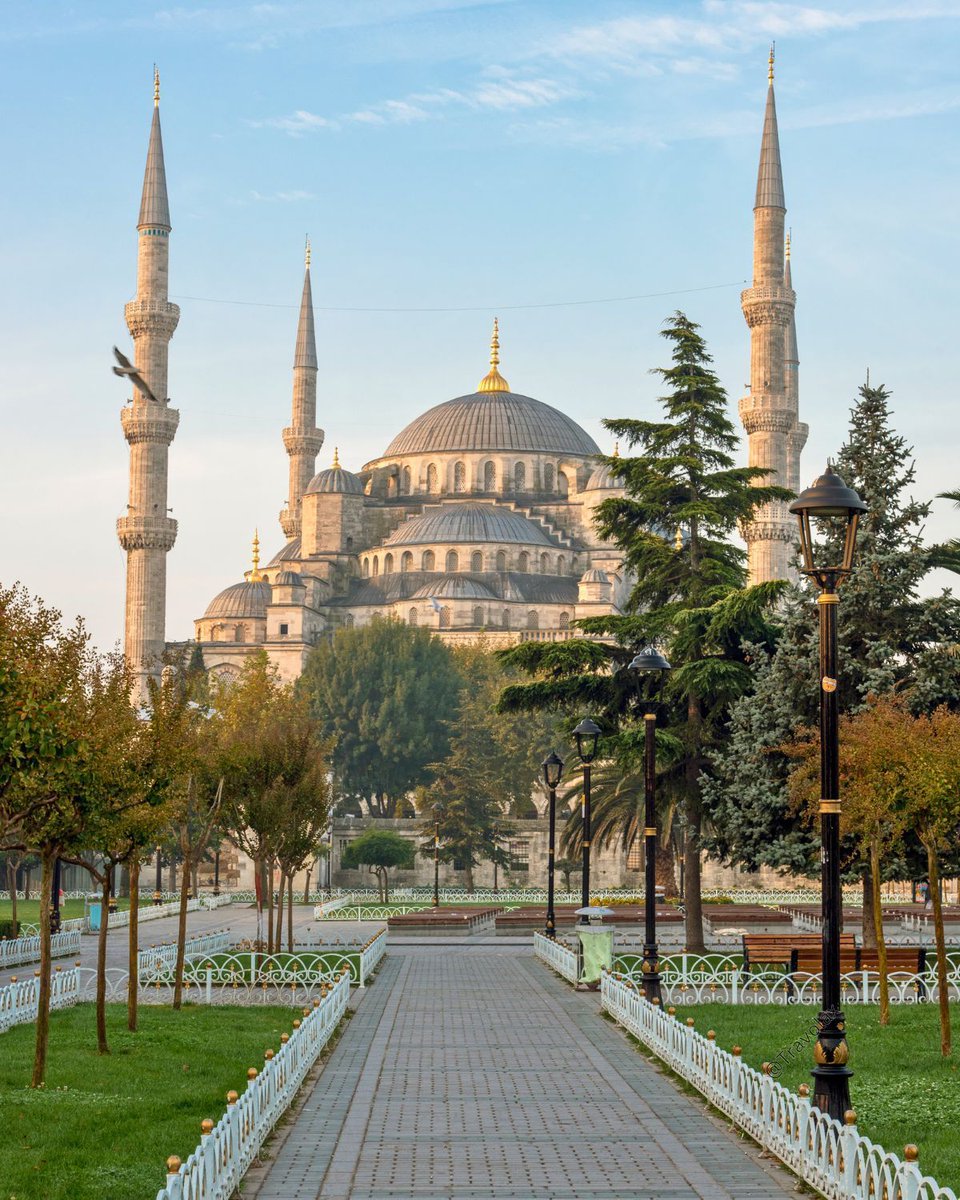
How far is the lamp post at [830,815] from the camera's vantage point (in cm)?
914

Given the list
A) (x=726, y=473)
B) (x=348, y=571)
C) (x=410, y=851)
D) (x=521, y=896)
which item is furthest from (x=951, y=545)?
(x=348, y=571)

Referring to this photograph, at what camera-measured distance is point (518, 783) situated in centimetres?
5869

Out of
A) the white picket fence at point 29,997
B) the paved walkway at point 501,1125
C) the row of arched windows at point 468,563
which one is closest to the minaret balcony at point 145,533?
the row of arched windows at point 468,563

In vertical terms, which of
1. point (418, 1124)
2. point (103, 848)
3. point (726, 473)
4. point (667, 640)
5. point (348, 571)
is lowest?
point (418, 1124)

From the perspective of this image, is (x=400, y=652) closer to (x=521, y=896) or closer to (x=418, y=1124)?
(x=521, y=896)

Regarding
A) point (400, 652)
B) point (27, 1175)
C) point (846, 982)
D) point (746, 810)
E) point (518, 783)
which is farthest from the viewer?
point (400, 652)

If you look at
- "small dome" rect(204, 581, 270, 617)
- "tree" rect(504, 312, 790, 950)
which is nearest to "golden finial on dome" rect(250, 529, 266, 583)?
"small dome" rect(204, 581, 270, 617)

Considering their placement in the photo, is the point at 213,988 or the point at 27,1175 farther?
the point at 213,988

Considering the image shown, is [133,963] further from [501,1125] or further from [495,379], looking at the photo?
[495,379]

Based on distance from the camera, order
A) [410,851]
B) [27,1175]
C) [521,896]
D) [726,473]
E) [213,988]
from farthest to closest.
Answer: [410,851] < [521,896] < [726,473] < [213,988] < [27,1175]

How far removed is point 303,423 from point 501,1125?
77.4m

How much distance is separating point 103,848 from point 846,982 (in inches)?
304

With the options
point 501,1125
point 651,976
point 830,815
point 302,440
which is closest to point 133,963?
point 651,976

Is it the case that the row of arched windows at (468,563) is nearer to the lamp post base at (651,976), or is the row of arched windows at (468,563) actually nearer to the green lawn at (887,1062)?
the green lawn at (887,1062)
